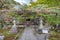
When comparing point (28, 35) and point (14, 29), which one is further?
point (14, 29)

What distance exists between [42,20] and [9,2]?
181cm

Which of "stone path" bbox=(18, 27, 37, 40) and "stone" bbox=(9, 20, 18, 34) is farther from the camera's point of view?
"stone" bbox=(9, 20, 18, 34)

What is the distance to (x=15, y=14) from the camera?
6.23 metres

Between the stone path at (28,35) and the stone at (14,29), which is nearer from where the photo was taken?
the stone path at (28,35)

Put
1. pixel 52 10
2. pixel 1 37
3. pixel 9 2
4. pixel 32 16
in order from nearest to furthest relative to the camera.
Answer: pixel 1 37, pixel 52 10, pixel 32 16, pixel 9 2

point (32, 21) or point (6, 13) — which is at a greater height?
point (6, 13)

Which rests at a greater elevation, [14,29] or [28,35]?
[14,29]

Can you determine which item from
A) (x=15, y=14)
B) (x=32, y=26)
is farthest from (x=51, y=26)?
(x=15, y=14)

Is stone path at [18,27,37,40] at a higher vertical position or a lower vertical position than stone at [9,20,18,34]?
lower

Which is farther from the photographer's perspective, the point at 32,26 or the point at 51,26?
the point at 32,26

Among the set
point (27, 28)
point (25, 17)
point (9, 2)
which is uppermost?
point (9, 2)

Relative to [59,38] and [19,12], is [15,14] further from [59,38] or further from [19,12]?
[59,38]

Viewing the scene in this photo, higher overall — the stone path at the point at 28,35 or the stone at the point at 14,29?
the stone at the point at 14,29

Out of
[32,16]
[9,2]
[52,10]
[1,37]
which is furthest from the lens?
[9,2]
